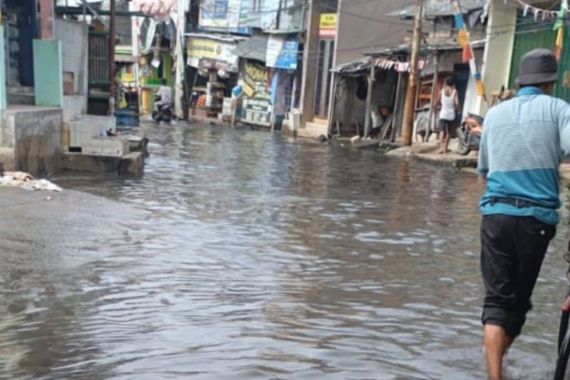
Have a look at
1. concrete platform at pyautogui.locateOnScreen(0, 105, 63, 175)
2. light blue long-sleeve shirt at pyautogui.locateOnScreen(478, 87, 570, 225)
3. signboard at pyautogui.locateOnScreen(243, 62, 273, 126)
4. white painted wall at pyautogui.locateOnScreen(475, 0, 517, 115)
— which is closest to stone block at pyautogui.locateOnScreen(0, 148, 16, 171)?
concrete platform at pyautogui.locateOnScreen(0, 105, 63, 175)

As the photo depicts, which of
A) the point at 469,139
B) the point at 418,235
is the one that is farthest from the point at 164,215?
the point at 469,139

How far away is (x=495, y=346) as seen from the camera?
3648mm

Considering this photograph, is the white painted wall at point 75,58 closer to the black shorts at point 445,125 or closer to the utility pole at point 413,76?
the utility pole at point 413,76

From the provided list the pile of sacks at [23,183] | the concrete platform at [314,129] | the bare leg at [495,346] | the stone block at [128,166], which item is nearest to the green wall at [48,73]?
the stone block at [128,166]

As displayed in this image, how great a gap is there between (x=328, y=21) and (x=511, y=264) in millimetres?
25779

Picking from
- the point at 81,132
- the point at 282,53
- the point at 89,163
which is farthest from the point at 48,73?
the point at 282,53

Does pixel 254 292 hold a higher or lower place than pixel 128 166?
higher

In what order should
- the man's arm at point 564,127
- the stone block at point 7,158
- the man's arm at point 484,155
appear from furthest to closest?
1. the stone block at point 7,158
2. the man's arm at point 484,155
3. the man's arm at point 564,127

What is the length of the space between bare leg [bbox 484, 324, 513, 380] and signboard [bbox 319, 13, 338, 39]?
983 inches

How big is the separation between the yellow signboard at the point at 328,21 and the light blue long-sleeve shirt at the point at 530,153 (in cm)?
2460

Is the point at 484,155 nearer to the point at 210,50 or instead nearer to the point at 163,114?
the point at 163,114

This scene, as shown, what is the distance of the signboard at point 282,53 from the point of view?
30.2 metres

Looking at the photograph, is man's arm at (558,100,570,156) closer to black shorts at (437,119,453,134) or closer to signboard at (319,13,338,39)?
black shorts at (437,119,453,134)

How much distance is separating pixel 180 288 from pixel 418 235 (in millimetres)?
3746
